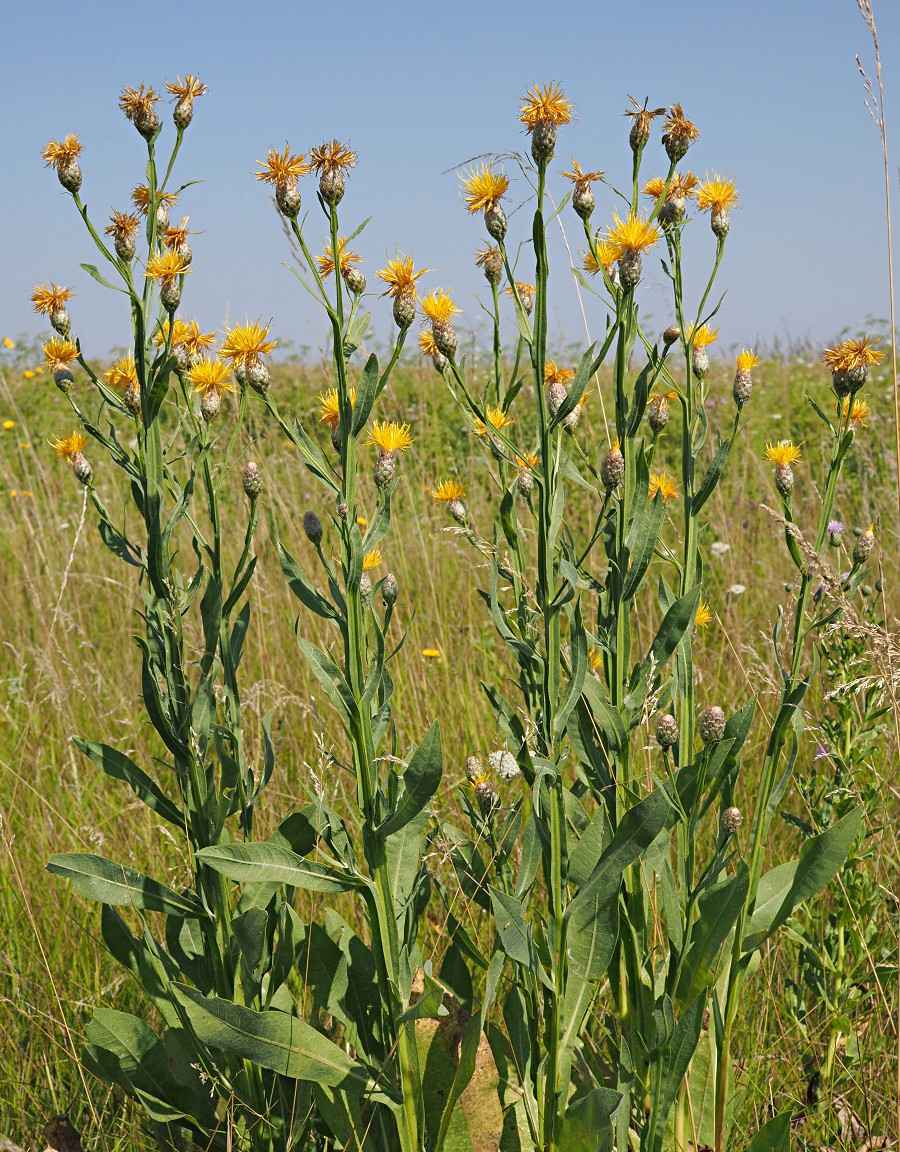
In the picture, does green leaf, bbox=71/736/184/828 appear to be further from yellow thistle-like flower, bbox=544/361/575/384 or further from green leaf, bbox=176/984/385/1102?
yellow thistle-like flower, bbox=544/361/575/384

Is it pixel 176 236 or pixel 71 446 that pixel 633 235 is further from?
pixel 71 446

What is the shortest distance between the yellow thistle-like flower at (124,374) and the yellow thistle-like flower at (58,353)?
9 centimetres

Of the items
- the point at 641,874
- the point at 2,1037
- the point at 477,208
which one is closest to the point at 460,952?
the point at 641,874

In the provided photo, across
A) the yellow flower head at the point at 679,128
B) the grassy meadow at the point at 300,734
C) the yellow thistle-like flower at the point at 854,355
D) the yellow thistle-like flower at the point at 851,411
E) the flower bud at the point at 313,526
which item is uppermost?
the yellow flower head at the point at 679,128

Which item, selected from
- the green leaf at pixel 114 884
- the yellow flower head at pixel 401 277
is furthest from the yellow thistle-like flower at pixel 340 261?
the green leaf at pixel 114 884

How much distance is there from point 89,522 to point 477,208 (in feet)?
15.7

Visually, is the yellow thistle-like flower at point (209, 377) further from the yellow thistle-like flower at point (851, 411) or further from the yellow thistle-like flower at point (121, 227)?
the yellow thistle-like flower at point (851, 411)

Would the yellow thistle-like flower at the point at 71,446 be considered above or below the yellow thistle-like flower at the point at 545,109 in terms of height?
below

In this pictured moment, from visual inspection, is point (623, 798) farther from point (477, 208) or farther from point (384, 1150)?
point (477, 208)

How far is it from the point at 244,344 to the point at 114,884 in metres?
0.89

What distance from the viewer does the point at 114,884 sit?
1647 millimetres

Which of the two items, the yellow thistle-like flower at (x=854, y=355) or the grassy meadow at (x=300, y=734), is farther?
the grassy meadow at (x=300, y=734)

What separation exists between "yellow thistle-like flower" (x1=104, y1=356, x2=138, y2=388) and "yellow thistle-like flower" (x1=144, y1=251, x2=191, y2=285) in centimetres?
17

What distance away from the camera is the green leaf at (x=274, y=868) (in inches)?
58.3
